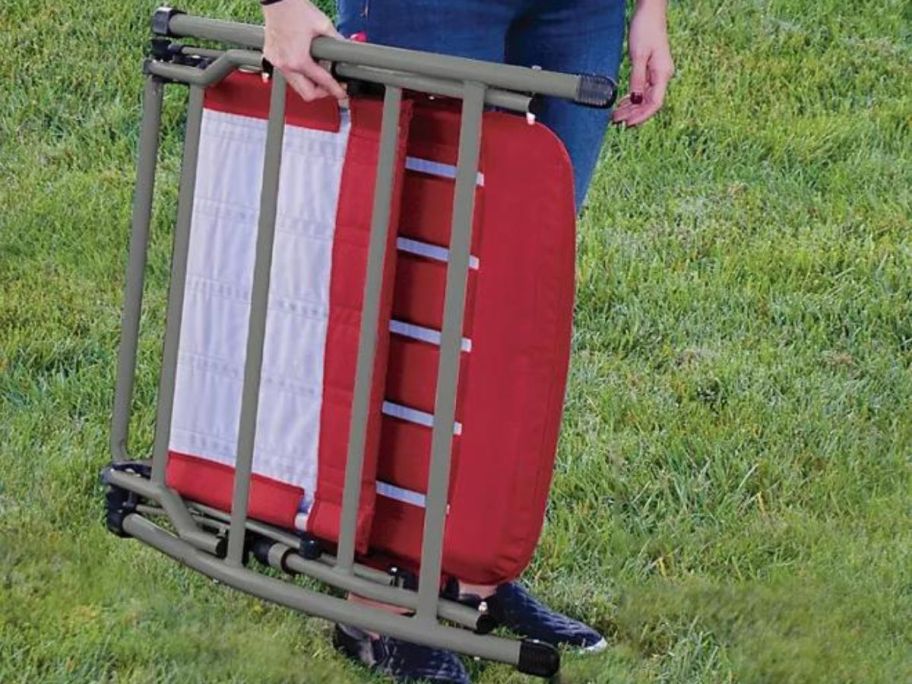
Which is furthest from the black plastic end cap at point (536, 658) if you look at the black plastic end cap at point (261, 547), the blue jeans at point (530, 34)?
the blue jeans at point (530, 34)

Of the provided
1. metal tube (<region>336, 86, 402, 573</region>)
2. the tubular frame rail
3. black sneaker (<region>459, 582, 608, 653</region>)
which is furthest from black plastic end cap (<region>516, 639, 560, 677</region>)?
black sneaker (<region>459, 582, 608, 653</region>)

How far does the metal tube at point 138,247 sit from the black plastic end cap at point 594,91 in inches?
25.7

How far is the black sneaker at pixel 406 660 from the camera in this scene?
8.16 feet

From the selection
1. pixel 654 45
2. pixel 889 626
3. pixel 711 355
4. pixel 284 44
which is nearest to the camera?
pixel 284 44

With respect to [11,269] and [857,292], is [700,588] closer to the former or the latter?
[857,292]

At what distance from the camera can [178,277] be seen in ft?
7.63

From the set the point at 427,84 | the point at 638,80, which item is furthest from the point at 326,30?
the point at 638,80

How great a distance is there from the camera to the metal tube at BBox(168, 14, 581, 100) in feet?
6.38

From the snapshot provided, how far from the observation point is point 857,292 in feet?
12.6

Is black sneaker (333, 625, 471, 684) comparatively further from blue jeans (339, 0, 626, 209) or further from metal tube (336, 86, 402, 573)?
blue jeans (339, 0, 626, 209)

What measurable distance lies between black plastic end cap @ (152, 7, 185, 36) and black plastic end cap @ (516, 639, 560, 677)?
2.98ft

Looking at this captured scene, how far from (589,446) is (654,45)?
91 cm

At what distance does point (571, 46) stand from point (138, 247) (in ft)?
2.12

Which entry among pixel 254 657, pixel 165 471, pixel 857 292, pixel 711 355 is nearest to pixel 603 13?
pixel 165 471
